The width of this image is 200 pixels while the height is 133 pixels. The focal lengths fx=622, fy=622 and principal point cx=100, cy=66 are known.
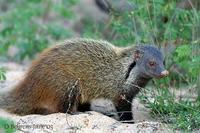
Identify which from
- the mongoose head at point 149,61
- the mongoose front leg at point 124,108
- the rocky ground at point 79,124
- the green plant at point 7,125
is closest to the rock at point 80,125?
the rocky ground at point 79,124

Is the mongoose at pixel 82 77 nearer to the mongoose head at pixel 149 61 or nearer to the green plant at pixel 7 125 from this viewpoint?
the mongoose head at pixel 149 61

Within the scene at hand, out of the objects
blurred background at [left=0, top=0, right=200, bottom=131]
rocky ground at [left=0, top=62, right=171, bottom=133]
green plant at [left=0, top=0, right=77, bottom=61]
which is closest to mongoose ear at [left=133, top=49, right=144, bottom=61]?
blurred background at [left=0, top=0, right=200, bottom=131]

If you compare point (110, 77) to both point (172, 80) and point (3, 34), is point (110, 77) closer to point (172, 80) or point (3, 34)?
point (172, 80)

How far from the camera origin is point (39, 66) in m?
6.77

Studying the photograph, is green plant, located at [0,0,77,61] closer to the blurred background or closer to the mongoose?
the blurred background

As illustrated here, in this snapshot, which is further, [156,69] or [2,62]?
[2,62]

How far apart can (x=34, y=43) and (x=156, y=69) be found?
404 cm

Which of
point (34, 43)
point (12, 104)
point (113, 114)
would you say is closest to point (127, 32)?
point (113, 114)

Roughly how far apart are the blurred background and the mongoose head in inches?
8.5

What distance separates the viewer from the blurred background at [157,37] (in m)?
6.55

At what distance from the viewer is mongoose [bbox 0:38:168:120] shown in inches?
264

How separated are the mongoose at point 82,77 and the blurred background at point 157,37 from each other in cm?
24

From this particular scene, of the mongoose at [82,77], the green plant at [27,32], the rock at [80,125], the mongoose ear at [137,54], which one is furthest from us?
the green plant at [27,32]

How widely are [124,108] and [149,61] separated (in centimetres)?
59
